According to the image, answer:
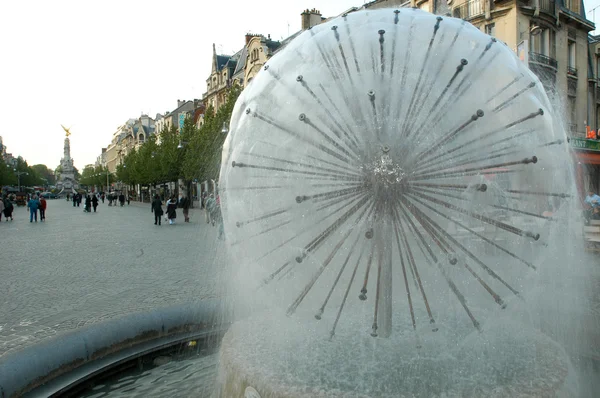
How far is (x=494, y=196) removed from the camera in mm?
2949

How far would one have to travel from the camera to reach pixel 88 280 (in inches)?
383

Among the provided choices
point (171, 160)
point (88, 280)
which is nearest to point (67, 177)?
point (171, 160)

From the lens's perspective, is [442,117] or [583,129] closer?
[442,117]

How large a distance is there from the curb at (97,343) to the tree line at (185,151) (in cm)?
1937

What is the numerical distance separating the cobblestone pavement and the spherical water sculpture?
72.1 inches

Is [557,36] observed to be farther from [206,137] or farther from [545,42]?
[206,137]

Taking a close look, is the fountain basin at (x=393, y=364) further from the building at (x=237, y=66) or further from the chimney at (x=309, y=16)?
the building at (x=237, y=66)

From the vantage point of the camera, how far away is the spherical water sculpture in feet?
9.64

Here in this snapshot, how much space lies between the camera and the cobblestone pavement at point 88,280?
6.69m

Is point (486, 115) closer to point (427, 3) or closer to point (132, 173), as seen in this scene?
point (427, 3)

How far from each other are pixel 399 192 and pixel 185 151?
1780 inches

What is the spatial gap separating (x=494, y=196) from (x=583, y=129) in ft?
95.3

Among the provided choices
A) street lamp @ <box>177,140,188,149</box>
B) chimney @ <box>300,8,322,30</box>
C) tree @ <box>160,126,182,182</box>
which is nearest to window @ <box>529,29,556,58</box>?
chimney @ <box>300,8,322,30</box>

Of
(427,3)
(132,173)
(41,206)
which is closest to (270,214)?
(427,3)
